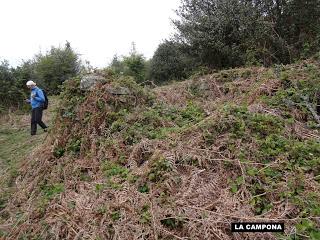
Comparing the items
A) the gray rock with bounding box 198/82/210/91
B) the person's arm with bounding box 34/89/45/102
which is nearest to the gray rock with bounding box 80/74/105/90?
the person's arm with bounding box 34/89/45/102

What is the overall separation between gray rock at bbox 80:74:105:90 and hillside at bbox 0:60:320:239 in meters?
0.14

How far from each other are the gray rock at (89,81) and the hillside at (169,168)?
5.4 inches

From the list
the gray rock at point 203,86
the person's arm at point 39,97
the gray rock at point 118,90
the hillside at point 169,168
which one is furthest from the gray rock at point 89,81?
the gray rock at point 203,86

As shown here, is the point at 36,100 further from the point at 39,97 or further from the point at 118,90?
the point at 118,90

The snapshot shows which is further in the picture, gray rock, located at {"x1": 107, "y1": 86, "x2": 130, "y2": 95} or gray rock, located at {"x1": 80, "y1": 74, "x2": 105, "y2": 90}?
gray rock, located at {"x1": 80, "y1": 74, "x2": 105, "y2": 90}

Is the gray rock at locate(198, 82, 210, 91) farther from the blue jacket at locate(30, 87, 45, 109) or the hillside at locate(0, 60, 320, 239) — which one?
the blue jacket at locate(30, 87, 45, 109)

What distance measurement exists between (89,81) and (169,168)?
2932mm

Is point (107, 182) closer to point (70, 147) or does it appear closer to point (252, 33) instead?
point (70, 147)

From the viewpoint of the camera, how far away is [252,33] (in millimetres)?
8406

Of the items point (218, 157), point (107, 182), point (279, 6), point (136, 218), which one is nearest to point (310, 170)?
point (218, 157)

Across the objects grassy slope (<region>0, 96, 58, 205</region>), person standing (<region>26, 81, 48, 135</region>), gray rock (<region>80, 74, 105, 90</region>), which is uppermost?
gray rock (<region>80, 74, 105, 90</region>)

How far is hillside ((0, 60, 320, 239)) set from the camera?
2996 millimetres

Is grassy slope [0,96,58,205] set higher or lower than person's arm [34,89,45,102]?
lower

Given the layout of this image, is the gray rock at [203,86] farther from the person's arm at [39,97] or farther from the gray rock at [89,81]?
the person's arm at [39,97]
